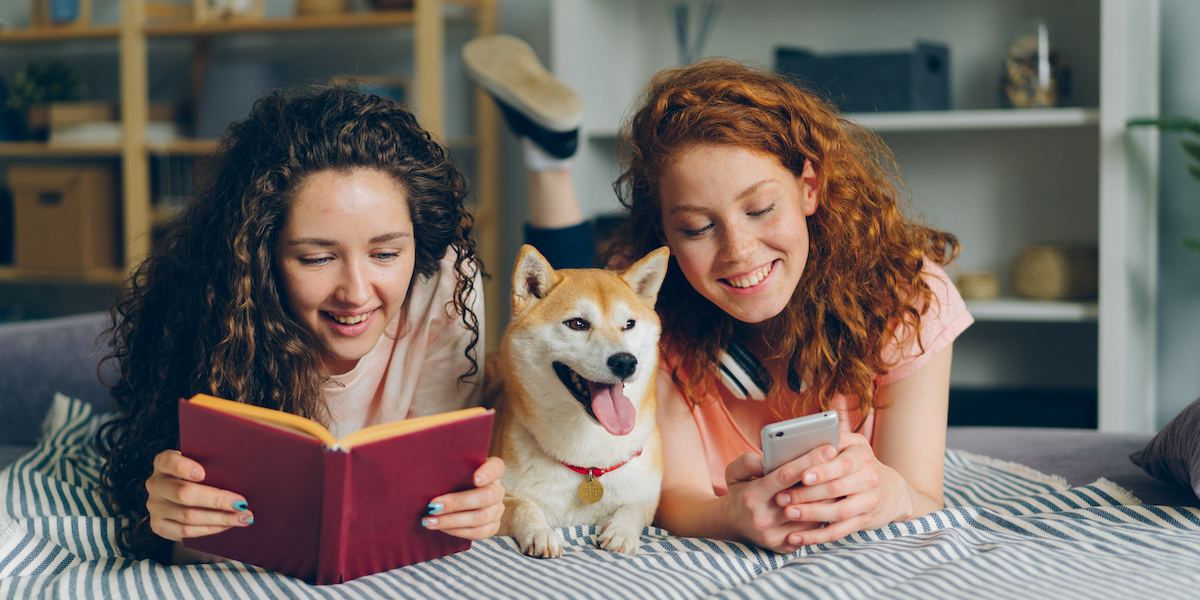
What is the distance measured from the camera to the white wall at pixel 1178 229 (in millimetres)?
2402

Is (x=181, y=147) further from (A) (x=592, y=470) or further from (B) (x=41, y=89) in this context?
(A) (x=592, y=470)

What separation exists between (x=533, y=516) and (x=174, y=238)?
0.75 m

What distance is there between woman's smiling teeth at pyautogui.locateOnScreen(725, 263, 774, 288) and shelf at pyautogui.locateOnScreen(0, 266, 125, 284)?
9.00 feet

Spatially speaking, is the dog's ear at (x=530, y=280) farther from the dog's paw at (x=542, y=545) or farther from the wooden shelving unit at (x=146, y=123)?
the wooden shelving unit at (x=146, y=123)

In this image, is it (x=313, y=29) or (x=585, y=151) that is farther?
(x=313, y=29)

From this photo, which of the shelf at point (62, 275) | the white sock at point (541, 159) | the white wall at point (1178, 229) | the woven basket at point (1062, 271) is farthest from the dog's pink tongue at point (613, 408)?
the shelf at point (62, 275)

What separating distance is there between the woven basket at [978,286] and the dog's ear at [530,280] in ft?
5.76

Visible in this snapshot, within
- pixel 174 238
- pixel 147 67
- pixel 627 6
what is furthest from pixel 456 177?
pixel 147 67

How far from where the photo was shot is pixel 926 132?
2.75 meters

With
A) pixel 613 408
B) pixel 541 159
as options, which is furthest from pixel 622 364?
pixel 541 159

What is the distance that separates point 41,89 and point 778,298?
3.23 metres

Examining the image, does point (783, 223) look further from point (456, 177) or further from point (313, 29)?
point (313, 29)

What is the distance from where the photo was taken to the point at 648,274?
1.21 meters

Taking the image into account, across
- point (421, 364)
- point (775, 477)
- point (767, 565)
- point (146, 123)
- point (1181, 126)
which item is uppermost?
point (146, 123)
